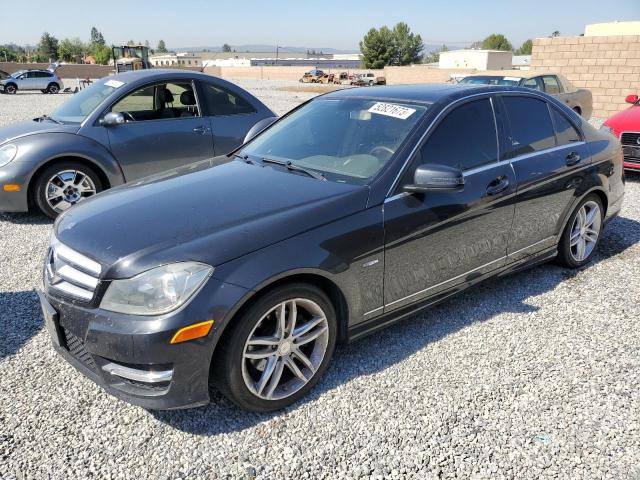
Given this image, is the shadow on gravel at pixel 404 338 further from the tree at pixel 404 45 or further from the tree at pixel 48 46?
the tree at pixel 48 46

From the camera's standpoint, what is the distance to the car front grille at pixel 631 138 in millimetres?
7823

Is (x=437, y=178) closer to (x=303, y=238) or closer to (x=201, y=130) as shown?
(x=303, y=238)

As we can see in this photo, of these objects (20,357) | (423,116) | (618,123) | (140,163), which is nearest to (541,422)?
(423,116)

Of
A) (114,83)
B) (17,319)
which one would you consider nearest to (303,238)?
(17,319)

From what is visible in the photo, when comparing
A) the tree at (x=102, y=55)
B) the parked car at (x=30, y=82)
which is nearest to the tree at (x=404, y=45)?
the tree at (x=102, y=55)

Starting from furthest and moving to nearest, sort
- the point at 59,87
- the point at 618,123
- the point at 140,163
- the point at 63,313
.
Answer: the point at 59,87
the point at 618,123
the point at 140,163
the point at 63,313

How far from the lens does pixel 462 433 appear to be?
2.74 meters

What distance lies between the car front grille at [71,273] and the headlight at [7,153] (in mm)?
3563

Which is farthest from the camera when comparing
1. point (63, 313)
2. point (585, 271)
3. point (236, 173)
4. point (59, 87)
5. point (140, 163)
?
point (59, 87)

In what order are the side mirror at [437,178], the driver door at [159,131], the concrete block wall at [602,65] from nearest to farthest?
the side mirror at [437,178] < the driver door at [159,131] < the concrete block wall at [602,65]

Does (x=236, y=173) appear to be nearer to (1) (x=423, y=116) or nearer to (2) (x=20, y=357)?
(1) (x=423, y=116)

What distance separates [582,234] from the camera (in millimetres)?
4770

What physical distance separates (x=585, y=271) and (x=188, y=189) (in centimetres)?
361

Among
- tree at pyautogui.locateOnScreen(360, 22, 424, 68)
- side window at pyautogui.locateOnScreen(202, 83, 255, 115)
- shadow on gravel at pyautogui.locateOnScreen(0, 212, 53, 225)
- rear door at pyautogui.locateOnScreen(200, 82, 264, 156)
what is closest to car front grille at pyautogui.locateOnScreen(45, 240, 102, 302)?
shadow on gravel at pyautogui.locateOnScreen(0, 212, 53, 225)
